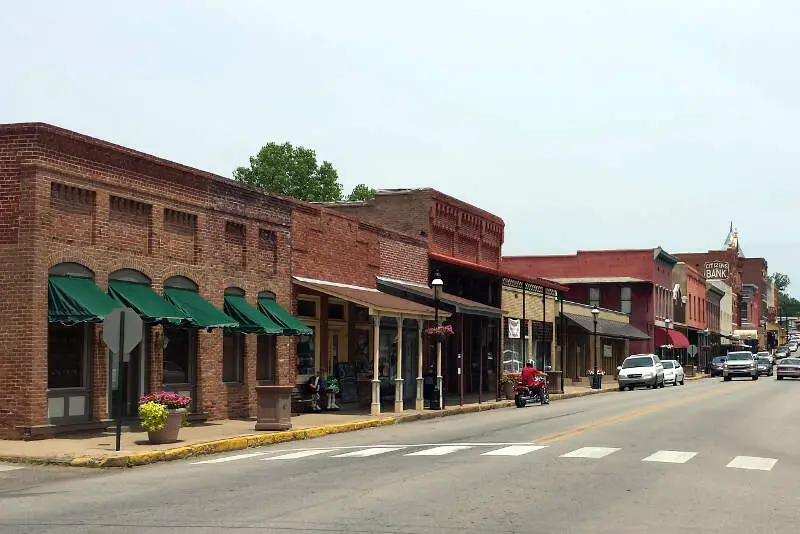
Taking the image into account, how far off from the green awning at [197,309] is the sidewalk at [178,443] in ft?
7.72

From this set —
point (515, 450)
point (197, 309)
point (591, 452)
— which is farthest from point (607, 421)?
point (197, 309)

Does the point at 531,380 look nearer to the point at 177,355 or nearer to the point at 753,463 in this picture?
the point at 177,355

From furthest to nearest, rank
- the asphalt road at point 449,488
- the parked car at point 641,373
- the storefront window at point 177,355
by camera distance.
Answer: the parked car at point 641,373 → the storefront window at point 177,355 → the asphalt road at point 449,488

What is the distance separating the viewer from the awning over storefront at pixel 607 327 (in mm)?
58956

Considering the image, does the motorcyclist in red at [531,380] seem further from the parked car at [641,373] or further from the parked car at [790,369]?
the parked car at [790,369]

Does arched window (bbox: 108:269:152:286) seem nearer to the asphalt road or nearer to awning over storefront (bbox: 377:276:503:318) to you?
the asphalt road

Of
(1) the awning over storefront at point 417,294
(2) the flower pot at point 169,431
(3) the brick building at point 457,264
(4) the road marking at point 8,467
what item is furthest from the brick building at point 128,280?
(3) the brick building at point 457,264

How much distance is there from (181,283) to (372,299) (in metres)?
6.71

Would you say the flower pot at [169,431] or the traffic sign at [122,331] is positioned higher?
the traffic sign at [122,331]

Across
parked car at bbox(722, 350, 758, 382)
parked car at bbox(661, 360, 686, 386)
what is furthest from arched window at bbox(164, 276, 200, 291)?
parked car at bbox(722, 350, 758, 382)

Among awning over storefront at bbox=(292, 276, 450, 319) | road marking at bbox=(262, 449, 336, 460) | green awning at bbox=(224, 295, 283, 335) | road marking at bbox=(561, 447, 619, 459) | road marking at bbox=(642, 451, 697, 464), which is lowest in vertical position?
road marking at bbox=(262, 449, 336, 460)

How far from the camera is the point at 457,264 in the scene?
3944 cm

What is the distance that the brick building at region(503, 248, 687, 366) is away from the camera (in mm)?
78312

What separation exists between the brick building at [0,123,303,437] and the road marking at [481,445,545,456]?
6.36 m
